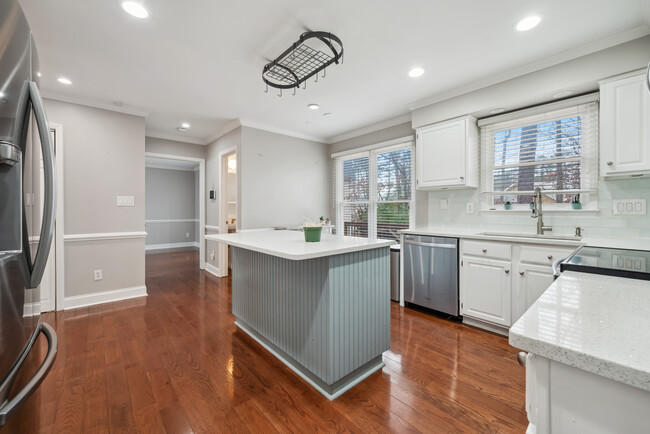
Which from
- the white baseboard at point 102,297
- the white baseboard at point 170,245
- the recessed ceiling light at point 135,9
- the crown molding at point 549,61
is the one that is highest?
the recessed ceiling light at point 135,9

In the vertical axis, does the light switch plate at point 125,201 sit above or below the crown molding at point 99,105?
below

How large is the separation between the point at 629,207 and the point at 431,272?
1686 millimetres

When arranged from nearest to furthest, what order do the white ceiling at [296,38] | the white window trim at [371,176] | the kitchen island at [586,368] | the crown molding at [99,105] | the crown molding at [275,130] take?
the kitchen island at [586,368] → the white ceiling at [296,38] → the crown molding at [99,105] → the white window trim at [371,176] → the crown molding at [275,130]

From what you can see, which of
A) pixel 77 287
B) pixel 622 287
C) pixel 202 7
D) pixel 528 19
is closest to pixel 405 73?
pixel 528 19

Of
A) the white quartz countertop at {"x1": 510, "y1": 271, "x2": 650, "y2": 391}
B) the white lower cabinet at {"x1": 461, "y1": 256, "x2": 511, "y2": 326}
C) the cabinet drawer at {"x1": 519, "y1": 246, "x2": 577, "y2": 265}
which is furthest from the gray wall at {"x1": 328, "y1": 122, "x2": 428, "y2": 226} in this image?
the white quartz countertop at {"x1": 510, "y1": 271, "x2": 650, "y2": 391}

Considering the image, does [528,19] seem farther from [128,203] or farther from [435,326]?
[128,203]

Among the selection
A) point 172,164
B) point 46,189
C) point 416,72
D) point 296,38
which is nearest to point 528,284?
point 416,72

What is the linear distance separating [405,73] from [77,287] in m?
4.49

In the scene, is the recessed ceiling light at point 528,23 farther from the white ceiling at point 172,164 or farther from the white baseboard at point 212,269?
the white ceiling at point 172,164

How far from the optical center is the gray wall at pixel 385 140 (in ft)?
12.0

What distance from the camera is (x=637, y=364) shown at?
0.42 meters

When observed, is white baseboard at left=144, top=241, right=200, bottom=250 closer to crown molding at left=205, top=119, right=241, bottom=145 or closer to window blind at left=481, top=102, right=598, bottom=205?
crown molding at left=205, top=119, right=241, bottom=145

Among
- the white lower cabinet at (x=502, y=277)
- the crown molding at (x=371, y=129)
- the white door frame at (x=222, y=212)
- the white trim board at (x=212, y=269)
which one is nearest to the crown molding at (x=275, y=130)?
the crown molding at (x=371, y=129)

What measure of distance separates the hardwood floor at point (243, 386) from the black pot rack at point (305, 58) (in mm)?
2279
